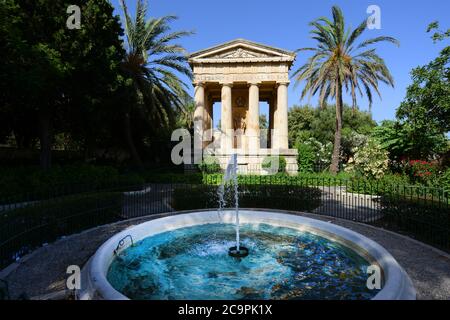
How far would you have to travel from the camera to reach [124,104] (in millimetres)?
17844

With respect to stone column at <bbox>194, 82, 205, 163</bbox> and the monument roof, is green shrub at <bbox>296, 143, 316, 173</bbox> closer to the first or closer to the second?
the monument roof

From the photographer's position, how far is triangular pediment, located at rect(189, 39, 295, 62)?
24078mm

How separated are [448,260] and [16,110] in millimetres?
19755

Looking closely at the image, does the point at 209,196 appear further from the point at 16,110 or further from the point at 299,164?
the point at 299,164

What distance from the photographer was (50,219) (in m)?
7.12

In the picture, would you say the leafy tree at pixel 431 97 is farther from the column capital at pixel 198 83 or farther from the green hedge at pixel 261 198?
the column capital at pixel 198 83

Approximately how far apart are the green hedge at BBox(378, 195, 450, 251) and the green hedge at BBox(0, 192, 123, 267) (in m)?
8.92

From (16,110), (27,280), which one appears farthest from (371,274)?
(16,110)

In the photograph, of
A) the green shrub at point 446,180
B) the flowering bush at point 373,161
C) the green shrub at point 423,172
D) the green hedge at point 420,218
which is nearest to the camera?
the green hedge at point 420,218

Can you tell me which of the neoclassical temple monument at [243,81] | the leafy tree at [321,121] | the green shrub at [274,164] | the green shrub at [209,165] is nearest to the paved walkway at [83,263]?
the green shrub at [209,165]

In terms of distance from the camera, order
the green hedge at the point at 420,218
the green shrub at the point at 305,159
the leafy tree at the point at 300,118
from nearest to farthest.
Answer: the green hedge at the point at 420,218 < the green shrub at the point at 305,159 < the leafy tree at the point at 300,118

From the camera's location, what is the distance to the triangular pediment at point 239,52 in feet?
79.0

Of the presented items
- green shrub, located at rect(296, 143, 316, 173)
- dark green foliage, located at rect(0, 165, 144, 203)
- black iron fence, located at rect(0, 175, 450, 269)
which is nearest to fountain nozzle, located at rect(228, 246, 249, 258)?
black iron fence, located at rect(0, 175, 450, 269)

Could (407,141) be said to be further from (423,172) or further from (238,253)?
(238,253)
